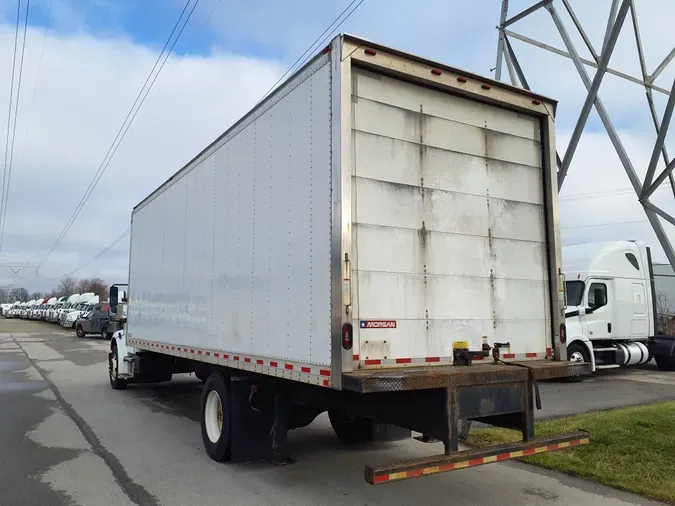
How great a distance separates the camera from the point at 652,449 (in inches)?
258

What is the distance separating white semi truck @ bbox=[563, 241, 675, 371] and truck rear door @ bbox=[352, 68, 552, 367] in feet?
30.2

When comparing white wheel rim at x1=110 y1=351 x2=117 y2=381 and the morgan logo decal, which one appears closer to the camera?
the morgan logo decal

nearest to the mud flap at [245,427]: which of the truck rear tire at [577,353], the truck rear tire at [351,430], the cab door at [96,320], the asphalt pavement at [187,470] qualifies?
the asphalt pavement at [187,470]

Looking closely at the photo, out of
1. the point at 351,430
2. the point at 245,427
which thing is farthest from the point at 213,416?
the point at 351,430

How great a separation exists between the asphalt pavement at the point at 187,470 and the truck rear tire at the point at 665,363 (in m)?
6.34

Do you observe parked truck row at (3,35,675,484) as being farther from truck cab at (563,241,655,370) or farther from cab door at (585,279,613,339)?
cab door at (585,279,613,339)

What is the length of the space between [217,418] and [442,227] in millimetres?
3745

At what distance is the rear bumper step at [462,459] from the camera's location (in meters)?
3.87

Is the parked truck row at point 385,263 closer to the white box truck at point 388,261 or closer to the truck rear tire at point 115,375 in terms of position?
the white box truck at point 388,261

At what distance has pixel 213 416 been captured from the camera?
22.7 feet

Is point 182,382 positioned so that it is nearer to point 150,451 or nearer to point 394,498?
point 150,451

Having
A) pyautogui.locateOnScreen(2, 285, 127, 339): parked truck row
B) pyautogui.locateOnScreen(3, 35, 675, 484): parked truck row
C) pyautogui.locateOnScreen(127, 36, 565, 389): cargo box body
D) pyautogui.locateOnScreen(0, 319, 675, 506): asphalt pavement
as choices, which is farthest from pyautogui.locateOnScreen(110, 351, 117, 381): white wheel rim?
pyautogui.locateOnScreen(127, 36, 565, 389): cargo box body

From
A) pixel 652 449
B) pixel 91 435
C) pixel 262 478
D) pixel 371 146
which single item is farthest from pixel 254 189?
pixel 652 449

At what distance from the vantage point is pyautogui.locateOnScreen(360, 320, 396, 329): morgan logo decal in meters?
4.50
